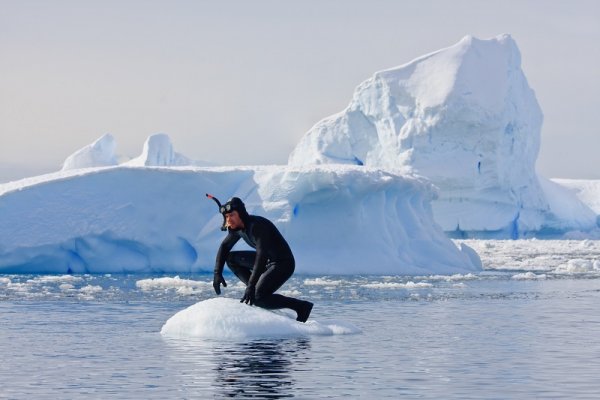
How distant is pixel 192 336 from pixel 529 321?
4715mm

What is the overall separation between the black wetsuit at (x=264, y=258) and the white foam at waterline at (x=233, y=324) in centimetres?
16

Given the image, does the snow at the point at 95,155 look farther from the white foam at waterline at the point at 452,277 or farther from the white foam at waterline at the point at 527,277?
the white foam at waterline at the point at 527,277

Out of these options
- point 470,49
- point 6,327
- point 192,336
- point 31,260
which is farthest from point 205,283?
point 470,49

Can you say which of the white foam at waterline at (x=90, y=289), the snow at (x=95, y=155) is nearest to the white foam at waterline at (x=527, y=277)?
the white foam at waterline at (x=90, y=289)

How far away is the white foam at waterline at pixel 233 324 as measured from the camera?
10.8m

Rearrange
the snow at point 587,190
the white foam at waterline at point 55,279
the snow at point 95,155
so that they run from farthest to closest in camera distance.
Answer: the snow at point 587,190, the snow at point 95,155, the white foam at waterline at point 55,279

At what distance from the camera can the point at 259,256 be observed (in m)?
10.9

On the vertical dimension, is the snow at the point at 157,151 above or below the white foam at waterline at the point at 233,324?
above

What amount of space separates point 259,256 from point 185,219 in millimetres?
15735

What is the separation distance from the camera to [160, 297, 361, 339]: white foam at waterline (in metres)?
10.8

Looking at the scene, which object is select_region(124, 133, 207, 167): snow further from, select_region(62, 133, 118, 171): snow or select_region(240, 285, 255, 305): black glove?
select_region(240, 285, 255, 305): black glove

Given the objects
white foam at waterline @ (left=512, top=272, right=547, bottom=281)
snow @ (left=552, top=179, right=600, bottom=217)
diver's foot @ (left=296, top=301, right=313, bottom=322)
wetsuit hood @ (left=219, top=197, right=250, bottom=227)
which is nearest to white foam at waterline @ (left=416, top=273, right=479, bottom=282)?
white foam at waterline @ (left=512, top=272, right=547, bottom=281)

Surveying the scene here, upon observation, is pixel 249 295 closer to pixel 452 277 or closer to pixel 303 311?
pixel 303 311

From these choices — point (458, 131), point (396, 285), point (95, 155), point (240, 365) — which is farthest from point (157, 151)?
point (240, 365)
